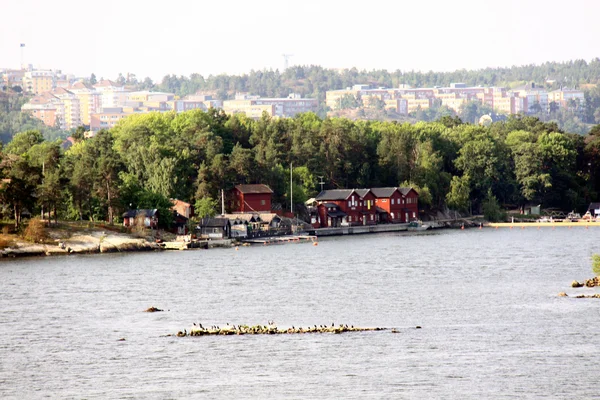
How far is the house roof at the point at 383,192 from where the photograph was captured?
8462cm

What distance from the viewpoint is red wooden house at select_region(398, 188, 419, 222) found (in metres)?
85.6

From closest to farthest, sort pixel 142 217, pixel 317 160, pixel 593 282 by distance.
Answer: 1. pixel 593 282
2. pixel 142 217
3. pixel 317 160

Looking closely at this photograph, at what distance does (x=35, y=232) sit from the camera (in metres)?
59.8

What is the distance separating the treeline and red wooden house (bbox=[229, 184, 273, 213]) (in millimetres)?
956

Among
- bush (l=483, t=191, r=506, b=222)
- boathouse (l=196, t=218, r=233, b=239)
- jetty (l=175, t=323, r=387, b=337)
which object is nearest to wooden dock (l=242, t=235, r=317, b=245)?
boathouse (l=196, t=218, r=233, b=239)

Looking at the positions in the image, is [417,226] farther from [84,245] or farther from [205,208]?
[84,245]

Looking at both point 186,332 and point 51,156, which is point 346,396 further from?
point 51,156

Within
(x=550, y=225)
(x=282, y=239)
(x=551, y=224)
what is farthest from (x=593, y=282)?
(x=550, y=225)

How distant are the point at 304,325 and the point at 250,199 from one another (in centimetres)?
4345

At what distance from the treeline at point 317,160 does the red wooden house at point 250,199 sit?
3.14ft

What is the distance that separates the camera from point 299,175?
8381 cm

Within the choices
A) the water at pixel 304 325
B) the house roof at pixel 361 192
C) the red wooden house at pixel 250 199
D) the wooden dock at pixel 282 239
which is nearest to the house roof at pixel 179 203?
the wooden dock at pixel 282 239

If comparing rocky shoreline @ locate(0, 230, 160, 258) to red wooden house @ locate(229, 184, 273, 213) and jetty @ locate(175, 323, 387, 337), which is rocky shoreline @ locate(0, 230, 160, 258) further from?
jetty @ locate(175, 323, 387, 337)

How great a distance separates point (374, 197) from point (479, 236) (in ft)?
37.3
